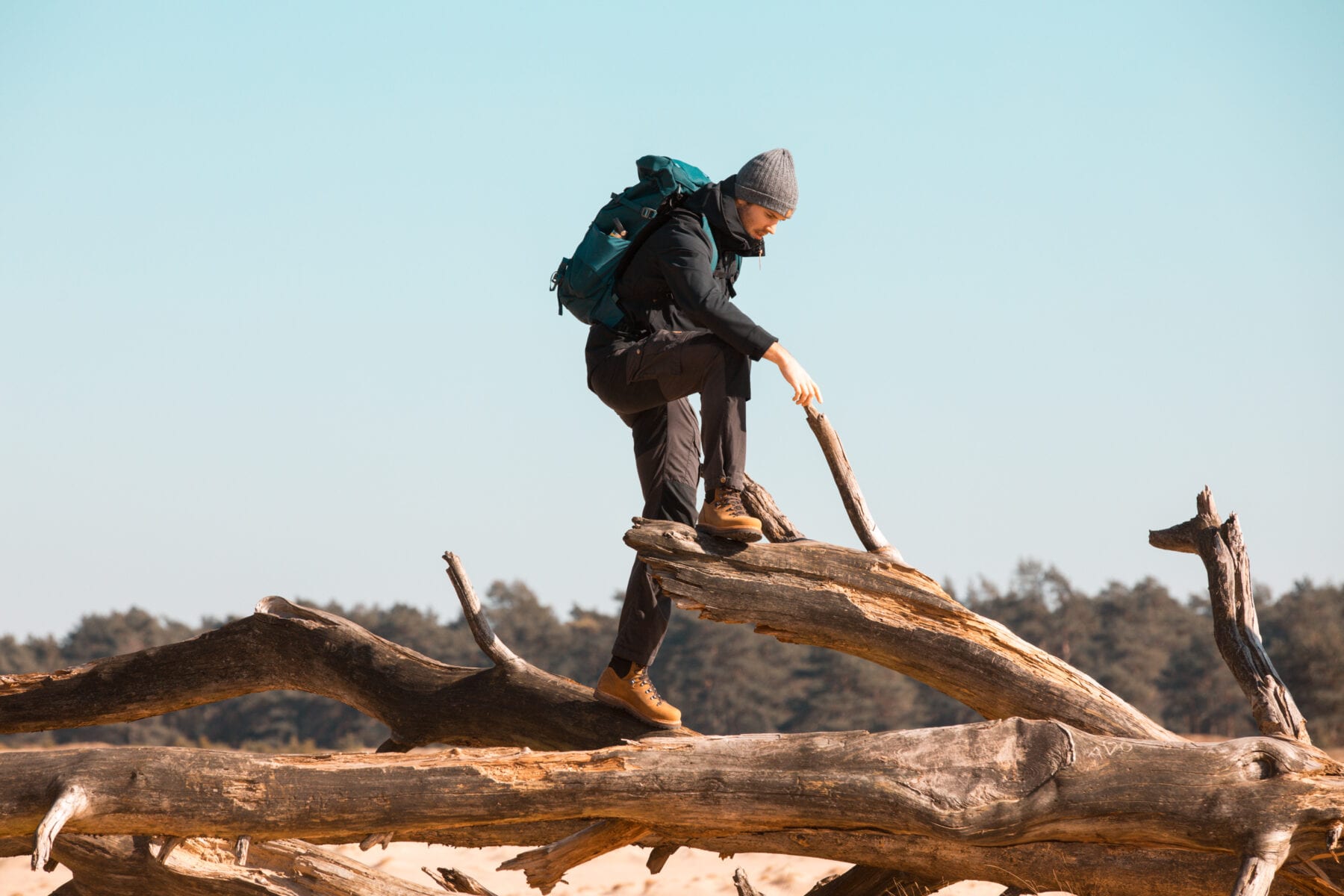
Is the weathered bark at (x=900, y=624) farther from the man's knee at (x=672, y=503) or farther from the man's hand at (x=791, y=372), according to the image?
the man's hand at (x=791, y=372)

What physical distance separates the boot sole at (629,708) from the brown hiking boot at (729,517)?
0.87 meters

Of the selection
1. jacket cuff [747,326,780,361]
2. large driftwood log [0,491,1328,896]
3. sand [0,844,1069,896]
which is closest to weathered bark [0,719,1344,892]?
large driftwood log [0,491,1328,896]

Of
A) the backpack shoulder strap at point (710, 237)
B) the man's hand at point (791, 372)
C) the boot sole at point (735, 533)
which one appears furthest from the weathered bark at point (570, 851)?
the backpack shoulder strap at point (710, 237)

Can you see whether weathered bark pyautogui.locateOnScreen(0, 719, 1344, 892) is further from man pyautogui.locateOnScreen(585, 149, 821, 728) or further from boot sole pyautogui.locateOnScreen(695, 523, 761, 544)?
boot sole pyautogui.locateOnScreen(695, 523, 761, 544)

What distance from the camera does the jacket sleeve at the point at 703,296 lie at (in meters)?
4.70

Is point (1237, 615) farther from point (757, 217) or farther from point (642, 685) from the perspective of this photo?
point (757, 217)

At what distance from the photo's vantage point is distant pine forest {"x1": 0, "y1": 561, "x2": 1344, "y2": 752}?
97.7 feet

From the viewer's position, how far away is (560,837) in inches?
222

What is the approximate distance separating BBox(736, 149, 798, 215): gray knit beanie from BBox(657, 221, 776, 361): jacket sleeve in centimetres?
29

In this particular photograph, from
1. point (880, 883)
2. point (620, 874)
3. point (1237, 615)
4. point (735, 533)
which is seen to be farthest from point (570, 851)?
point (620, 874)

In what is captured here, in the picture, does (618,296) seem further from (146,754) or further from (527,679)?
(146,754)

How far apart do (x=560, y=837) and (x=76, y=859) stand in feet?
7.48

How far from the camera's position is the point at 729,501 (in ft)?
16.5

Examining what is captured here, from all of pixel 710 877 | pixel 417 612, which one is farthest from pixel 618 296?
pixel 417 612
